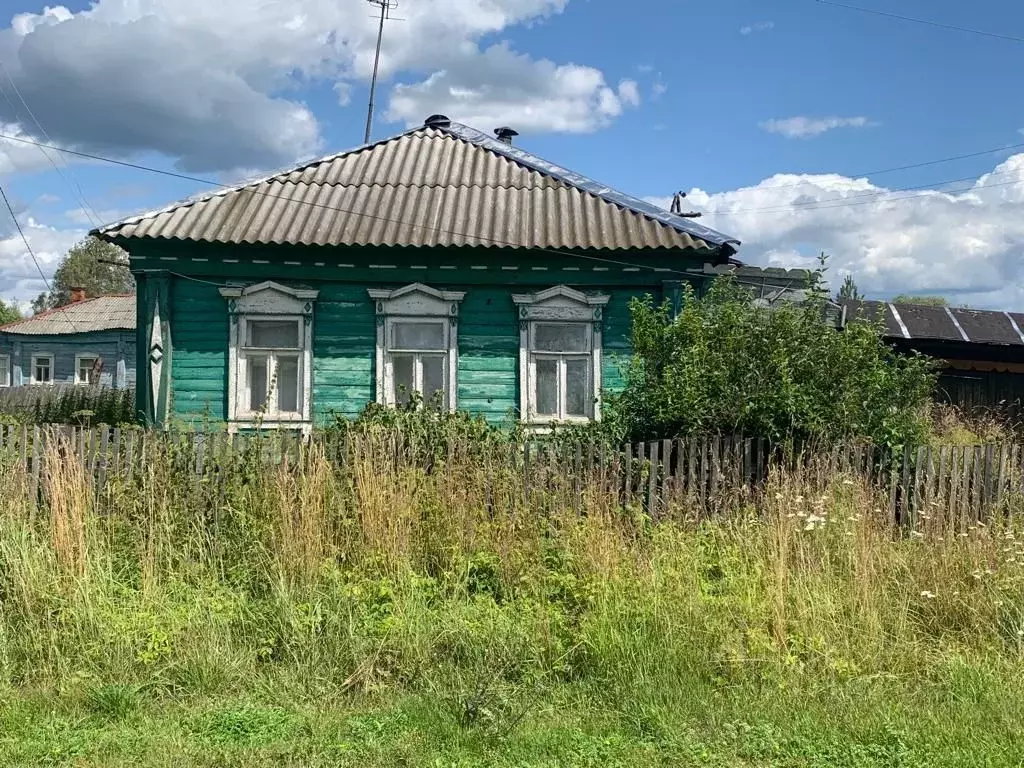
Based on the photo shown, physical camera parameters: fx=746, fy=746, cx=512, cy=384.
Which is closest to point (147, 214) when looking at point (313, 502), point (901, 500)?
point (313, 502)

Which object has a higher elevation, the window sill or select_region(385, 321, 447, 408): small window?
select_region(385, 321, 447, 408): small window

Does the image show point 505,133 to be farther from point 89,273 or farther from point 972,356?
point 89,273

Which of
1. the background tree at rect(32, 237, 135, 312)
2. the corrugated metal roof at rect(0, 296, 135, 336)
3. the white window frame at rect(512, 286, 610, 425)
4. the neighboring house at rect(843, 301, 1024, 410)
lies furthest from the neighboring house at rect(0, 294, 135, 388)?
the neighboring house at rect(843, 301, 1024, 410)

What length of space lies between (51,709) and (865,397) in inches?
238

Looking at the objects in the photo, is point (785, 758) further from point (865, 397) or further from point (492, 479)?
point (865, 397)

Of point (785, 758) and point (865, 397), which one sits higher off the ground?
point (865, 397)

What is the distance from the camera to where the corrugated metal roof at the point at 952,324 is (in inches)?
597

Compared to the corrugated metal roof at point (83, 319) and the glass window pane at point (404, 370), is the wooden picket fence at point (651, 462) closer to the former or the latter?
the glass window pane at point (404, 370)

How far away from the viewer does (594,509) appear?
4969mm

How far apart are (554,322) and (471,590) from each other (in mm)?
5842

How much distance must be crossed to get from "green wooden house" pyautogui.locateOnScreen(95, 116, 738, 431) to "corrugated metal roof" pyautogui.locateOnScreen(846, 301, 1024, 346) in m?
7.74

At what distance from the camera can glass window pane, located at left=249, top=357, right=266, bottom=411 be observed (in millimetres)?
10102

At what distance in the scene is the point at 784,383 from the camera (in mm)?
6066

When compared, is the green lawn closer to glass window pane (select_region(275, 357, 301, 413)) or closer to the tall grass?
the tall grass
